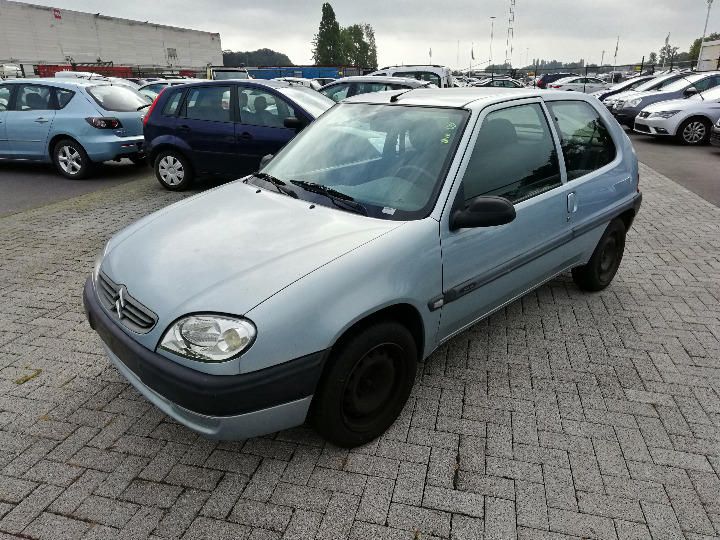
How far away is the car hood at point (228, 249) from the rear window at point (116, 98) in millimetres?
6826

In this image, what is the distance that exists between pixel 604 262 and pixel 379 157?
2428mm

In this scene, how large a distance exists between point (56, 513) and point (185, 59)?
283 ft

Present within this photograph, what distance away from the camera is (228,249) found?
2.48 meters

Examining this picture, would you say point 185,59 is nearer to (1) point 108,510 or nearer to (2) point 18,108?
(2) point 18,108

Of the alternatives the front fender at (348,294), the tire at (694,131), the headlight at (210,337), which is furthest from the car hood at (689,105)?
the headlight at (210,337)

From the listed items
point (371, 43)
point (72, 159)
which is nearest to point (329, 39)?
point (371, 43)

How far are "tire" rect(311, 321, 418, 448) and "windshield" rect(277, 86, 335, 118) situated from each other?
530 centimetres

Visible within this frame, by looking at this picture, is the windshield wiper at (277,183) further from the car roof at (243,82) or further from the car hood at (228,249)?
the car roof at (243,82)

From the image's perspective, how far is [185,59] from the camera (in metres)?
77.8

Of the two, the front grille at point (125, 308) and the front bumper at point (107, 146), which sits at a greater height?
the front bumper at point (107, 146)

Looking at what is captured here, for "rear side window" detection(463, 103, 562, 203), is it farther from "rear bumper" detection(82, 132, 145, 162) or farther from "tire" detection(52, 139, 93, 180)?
"tire" detection(52, 139, 93, 180)

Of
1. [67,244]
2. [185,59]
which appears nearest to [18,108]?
[67,244]

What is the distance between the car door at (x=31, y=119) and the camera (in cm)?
859

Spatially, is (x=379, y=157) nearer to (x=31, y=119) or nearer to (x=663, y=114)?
(x=31, y=119)
